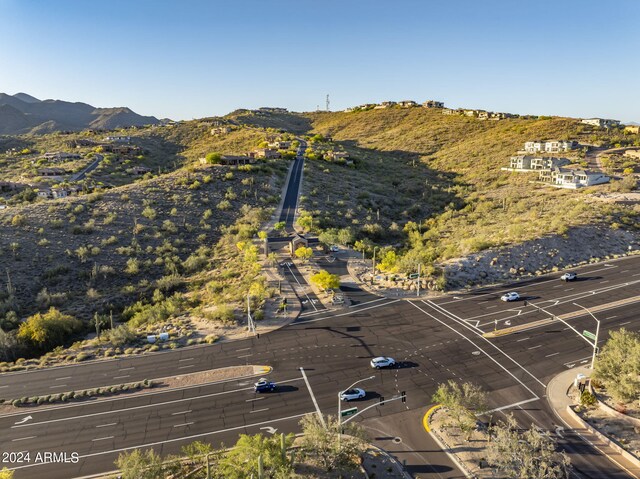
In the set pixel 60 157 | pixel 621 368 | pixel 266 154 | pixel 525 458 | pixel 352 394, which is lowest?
pixel 352 394

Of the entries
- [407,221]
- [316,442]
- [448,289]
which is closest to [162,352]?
[316,442]

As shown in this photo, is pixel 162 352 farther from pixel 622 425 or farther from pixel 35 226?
pixel 35 226

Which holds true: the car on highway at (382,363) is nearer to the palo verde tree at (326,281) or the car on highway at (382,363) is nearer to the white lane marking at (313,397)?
the white lane marking at (313,397)

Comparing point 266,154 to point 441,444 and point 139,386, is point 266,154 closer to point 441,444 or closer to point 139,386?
point 139,386

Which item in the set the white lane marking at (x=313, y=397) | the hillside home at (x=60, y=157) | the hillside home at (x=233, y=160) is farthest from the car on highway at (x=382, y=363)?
the hillside home at (x=60, y=157)

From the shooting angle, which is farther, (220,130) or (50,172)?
(220,130)

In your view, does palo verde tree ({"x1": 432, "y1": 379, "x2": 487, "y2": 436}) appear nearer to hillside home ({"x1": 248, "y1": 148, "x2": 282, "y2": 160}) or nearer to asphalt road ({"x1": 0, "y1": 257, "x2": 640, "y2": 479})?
asphalt road ({"x1": 0, "y1": 257, "x2": 640, "y2": 479})

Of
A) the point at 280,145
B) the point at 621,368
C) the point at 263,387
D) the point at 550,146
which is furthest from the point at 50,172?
the point at 550,146
